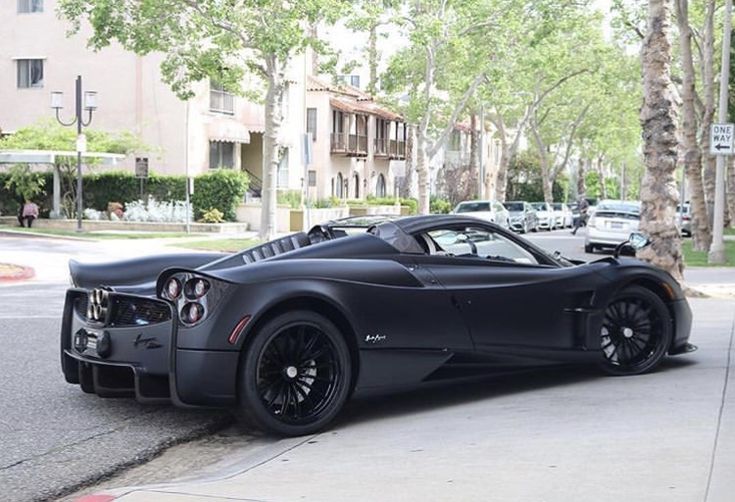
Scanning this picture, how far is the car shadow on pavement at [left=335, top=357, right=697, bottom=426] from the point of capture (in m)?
6.97

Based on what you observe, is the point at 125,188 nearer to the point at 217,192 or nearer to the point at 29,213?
the point at 217,192

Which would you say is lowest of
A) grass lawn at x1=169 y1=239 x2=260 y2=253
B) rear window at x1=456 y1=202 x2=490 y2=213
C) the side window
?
grass lawn at x1=169 y1=239 x2=260 y2=253

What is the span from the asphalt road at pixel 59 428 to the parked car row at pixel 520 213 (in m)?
24.3

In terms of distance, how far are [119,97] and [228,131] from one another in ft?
14.6

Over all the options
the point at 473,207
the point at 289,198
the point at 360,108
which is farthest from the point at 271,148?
the point at 360,108

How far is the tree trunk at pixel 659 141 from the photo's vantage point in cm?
1443

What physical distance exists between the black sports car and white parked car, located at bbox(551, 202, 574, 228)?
156 ft

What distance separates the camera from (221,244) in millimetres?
27984

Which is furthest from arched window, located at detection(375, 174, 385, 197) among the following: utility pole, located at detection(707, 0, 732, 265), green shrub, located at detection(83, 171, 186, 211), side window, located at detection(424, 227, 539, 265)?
side window, located at detection(424, 227, 539, 265)

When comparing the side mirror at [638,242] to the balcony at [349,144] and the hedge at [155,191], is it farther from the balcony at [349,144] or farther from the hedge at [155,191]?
the balcony at [349,144]

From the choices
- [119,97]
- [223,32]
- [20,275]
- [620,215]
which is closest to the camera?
[20,275]

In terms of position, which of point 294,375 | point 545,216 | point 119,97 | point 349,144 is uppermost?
point 119,97

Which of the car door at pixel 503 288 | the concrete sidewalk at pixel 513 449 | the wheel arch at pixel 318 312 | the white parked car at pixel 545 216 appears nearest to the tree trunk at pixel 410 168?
the white parked car at pixel 545 216

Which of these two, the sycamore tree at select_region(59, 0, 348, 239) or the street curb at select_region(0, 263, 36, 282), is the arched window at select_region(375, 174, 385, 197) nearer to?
the sycamore tree at select_region(59, 0, 348, 239)
